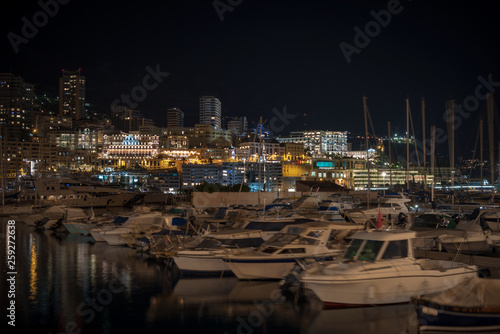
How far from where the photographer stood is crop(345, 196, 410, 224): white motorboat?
2674 centimetres

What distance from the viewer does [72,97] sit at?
197m

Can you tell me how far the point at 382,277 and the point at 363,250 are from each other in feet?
3.63

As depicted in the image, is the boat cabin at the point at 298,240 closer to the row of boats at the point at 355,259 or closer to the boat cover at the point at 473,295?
the row of boats at the point at 355,259

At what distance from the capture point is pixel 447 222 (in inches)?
818

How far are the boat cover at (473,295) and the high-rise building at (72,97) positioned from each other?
650 ft

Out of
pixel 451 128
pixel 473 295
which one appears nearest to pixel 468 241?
pixel 473 295

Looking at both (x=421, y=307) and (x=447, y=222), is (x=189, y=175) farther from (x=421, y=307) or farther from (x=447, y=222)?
(x=421, y=307)

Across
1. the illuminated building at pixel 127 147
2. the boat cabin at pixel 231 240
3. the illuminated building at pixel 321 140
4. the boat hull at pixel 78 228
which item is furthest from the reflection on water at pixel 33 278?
the illuminated building at pixel 321 140

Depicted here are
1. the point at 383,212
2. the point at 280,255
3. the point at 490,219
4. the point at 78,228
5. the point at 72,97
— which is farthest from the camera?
the point at 72,97

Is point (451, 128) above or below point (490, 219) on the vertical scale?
above

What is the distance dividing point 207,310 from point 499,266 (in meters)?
7.94

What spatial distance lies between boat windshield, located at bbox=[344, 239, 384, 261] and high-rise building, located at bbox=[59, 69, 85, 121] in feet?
639

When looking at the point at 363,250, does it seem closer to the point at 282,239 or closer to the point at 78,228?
the point at 282,239

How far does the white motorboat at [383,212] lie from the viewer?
26744 mm
